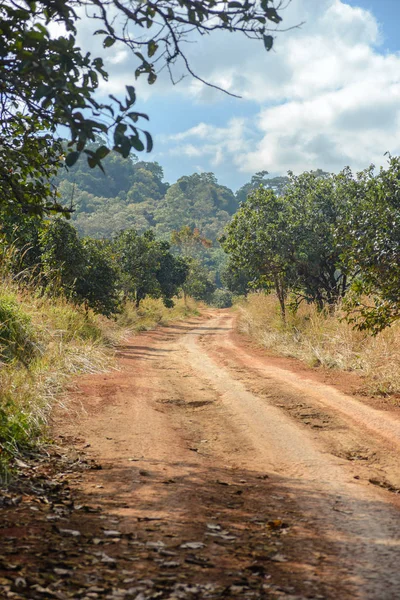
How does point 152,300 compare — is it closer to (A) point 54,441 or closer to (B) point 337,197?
(B) point 337,197

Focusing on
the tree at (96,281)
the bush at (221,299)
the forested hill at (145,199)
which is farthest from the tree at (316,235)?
the forested hill at (145,199)

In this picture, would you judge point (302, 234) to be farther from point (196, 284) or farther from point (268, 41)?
point (196, 284)

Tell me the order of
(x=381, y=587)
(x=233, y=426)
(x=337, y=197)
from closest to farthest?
1. (x=381, y=587)
2. (x=233, y=426)
3. (x=337, y=197)

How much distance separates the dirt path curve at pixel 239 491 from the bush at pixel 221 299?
67979 mm

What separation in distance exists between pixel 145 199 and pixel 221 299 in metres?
86.1

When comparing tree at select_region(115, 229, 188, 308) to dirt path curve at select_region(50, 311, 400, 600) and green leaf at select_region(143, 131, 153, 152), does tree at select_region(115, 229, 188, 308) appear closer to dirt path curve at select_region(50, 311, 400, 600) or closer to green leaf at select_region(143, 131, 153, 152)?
dirt path curve at select_region(50, 311, 400, 600)

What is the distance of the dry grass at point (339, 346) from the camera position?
31.7ft

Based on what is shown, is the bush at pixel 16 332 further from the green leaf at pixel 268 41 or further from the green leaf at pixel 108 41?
the green leaf at pixel 268 41

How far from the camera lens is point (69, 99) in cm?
339

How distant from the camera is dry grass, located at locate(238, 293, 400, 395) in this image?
9.65m

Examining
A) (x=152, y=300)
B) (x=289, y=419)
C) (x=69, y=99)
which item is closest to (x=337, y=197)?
(x=289, y=419)

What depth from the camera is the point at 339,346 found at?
12.6m

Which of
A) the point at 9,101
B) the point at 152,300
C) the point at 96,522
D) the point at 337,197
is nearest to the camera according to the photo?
the point at 96,522

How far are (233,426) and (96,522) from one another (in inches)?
134
